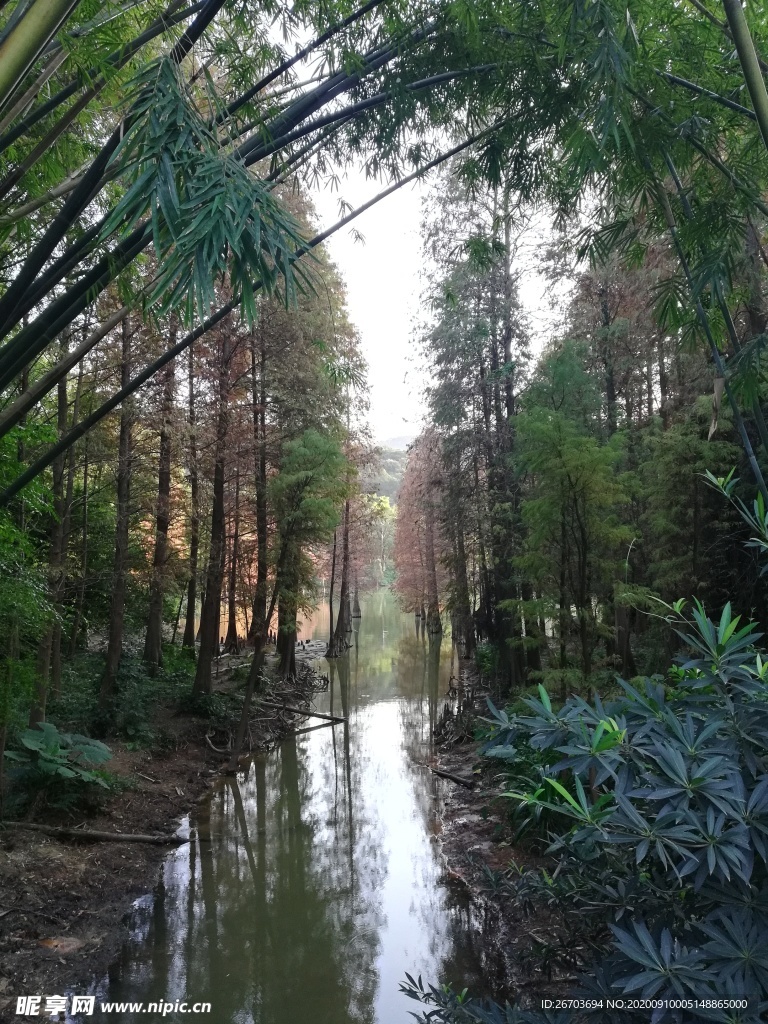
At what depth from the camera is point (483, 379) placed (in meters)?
11.0

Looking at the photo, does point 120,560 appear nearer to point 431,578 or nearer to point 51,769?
point 51,769

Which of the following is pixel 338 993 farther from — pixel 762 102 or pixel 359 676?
pixel 359 676

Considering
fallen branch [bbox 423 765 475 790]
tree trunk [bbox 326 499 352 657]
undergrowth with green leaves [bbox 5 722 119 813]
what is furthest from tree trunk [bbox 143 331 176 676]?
tree trunk [bbox 326 499 352 657]

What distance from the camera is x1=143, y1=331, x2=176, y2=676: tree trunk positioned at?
372 inches

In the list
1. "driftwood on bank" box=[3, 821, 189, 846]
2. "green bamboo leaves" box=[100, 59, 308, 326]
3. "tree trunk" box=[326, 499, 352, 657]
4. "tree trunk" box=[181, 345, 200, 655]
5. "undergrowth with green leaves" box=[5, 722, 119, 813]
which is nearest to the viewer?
"green bamboo leaves" box=[100, 59, 308, 326]

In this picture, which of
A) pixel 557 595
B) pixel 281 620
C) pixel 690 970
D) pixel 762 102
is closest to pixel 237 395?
pixel 281 620

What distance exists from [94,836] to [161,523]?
551 centimetres

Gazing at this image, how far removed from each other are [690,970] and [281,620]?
40.1 feet

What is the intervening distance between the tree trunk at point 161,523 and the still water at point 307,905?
3044 mm

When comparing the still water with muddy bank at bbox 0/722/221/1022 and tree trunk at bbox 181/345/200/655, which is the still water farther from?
tree trunk at bbox 181/345/200/655

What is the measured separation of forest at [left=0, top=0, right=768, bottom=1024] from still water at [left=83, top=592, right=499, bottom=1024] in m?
0.79

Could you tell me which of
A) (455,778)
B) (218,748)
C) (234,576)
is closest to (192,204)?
(455,778)

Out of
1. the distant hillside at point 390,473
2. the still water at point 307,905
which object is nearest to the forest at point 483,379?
the still water at point 307,905

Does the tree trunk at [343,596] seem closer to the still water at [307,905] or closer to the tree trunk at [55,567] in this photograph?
the still water at [307,905]
